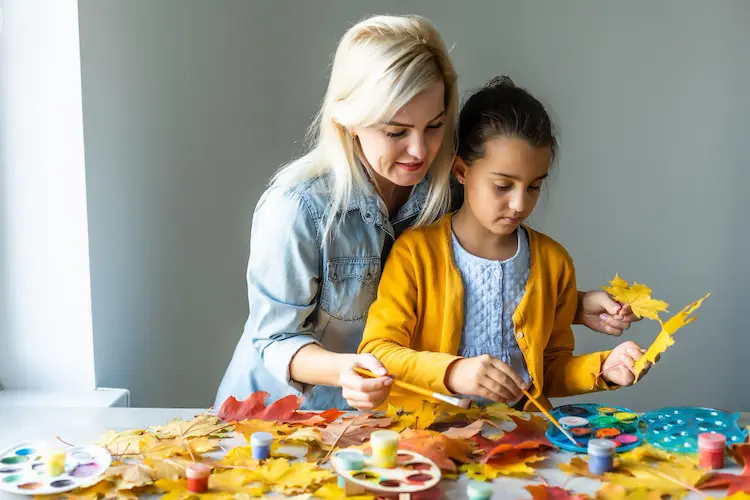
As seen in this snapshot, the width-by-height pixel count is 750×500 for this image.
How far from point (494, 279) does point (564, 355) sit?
203mm

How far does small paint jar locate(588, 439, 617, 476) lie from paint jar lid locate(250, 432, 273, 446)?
0.41 m

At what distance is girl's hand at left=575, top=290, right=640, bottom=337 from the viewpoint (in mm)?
1434

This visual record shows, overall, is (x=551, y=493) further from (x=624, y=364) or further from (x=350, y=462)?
(x=624, y=364)

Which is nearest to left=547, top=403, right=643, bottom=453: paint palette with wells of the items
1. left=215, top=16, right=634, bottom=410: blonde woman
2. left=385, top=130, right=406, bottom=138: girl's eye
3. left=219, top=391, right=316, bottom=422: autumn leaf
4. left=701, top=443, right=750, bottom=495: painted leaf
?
left=701, top=443, right=750, bottom=495: painted leaf

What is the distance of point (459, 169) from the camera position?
149cm

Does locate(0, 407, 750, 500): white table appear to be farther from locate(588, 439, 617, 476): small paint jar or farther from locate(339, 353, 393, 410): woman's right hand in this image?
locate(339, 353, 393, 410): woman's right hand

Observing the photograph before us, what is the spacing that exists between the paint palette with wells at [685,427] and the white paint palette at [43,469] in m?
0.72

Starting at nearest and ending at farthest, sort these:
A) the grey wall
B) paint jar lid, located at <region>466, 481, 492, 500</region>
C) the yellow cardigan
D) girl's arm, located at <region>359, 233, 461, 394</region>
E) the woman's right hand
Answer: paint jar lid, located at <region>466, 481, 492, 500</region> → the woman's right hand → girl's arm, located at <region>359, 233, 461, 394</region> → the yellow cardigan → the grey wall

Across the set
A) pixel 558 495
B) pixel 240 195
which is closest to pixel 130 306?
pixel 240 195

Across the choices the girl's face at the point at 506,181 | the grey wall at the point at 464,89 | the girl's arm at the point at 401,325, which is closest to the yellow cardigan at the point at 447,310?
the girl's arm at the point at 401,325

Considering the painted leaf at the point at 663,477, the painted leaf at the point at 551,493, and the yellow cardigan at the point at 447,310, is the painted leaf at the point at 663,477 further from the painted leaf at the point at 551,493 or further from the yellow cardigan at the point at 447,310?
the yellow cardigan at the point at 447,310

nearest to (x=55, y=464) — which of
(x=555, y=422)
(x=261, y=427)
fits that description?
(x=261, y=427)

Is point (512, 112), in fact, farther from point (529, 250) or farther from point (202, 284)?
point (202, 284)

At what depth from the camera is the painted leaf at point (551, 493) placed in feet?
3.29
